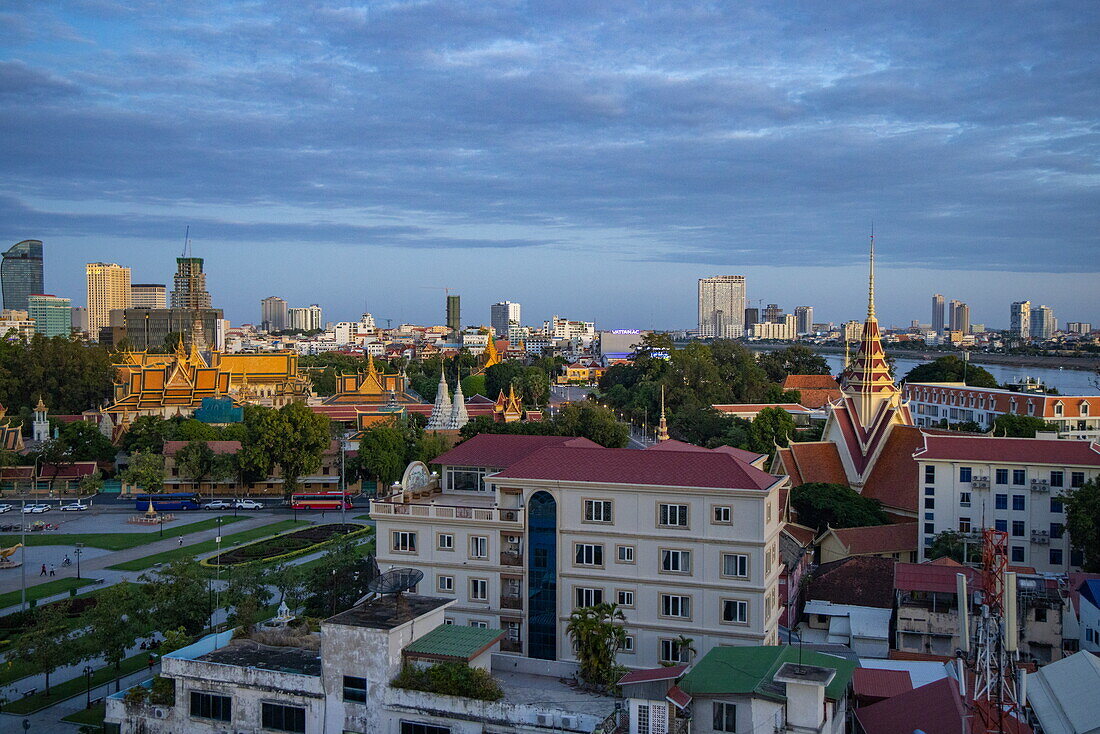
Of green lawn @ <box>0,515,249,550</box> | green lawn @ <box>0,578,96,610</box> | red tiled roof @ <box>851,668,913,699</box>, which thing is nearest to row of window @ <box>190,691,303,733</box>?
red tiled roof @ <box>851,668,913,699</box>

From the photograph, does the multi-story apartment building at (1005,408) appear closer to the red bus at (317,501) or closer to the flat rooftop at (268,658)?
the red bus at (317,501)

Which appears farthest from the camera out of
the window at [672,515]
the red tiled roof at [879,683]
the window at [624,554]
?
the window at [624,554]

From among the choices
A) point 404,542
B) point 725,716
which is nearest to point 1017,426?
point 404,542

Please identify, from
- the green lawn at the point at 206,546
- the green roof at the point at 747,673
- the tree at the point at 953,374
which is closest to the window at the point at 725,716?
the green roof at the point at 747,673

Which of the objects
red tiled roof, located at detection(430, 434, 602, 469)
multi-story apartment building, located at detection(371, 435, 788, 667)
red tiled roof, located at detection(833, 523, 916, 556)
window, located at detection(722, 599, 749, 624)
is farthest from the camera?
red tiled roof, located at detection(833, 523, 916, 556)

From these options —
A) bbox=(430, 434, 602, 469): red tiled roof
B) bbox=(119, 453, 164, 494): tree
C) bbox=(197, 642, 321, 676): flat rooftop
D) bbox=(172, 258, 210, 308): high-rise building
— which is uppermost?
bbox=(172, 258, 210, 308): high-rise building

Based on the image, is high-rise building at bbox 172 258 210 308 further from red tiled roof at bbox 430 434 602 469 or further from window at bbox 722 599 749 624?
window at bbox 722 599 749 624

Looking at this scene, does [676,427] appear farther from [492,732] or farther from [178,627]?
[492,732]
